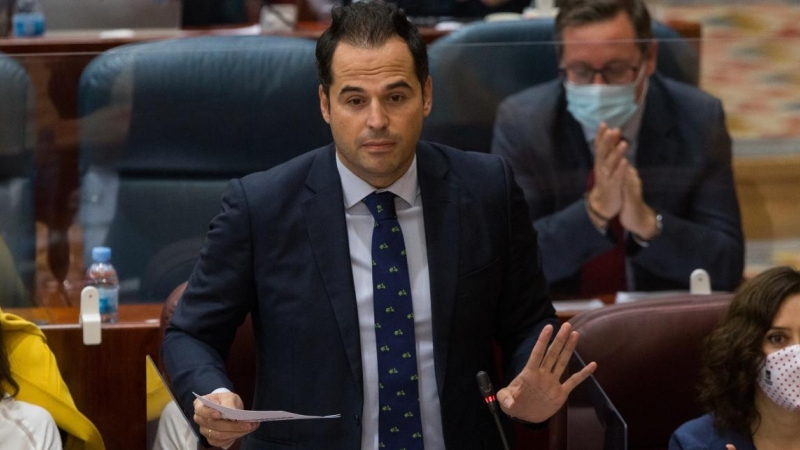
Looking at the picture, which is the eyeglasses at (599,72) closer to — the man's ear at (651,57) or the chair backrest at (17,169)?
the man's ear at (651,57)

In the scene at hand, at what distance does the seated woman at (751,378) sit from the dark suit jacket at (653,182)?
2.16 ft

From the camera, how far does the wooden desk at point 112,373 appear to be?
2.43m

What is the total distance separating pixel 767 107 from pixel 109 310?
1457 mm

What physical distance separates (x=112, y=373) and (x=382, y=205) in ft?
2.56

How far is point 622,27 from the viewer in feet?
9.44

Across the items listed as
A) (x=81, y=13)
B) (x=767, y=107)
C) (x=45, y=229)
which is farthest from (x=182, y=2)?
(x=767, y=107)

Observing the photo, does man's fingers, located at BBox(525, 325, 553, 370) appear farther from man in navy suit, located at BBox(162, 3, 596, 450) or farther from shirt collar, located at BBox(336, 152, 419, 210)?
shirt collar, located at BBox(336, 152, 419, 210)

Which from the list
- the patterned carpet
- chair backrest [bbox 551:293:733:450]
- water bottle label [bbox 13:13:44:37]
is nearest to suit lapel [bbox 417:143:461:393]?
chair backrest [bbox 551:293:733:450]

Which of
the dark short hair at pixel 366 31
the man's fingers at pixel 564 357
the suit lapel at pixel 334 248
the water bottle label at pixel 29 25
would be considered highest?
the dark short hair at pixel 366 31

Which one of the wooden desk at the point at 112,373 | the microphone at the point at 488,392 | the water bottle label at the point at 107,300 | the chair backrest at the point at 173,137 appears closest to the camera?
the microphone at the point at 488,392

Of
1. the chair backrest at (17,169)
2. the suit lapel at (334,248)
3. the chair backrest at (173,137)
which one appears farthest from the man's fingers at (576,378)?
the chair backrest at (17,169)

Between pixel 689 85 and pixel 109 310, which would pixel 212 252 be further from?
pixel 689 85

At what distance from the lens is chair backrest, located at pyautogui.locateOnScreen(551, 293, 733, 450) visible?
230cm

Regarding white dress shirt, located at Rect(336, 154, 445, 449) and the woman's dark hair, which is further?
the woman's dark hair
